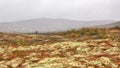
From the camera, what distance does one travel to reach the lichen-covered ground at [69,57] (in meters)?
60.2

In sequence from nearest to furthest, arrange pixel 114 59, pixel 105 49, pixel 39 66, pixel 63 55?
1. pixel 39 66
2. pixel 114 59
3. pixel 63 55
4. pixel 105 49

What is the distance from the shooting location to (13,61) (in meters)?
66.8

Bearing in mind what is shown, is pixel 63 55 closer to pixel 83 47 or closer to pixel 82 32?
pixel 83 47

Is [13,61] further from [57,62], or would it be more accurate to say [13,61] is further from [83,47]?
[83,47]

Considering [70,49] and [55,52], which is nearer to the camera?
[55,52]

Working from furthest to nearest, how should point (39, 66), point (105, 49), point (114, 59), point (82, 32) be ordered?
point (82, 32) < point (105, 49) < point (114, 59) < point (39, 66)

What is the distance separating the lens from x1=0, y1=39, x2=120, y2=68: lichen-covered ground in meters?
60.2

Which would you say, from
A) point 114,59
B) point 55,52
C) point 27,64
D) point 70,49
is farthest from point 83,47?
point 27,64

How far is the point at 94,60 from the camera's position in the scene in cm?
6272

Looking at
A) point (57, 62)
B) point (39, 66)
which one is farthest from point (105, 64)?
point (39, 66)

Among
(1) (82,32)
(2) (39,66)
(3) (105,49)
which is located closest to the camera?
(2) (39,66)

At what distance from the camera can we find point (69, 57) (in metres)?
67.3

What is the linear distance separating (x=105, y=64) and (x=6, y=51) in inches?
1407

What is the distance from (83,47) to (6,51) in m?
24.6
